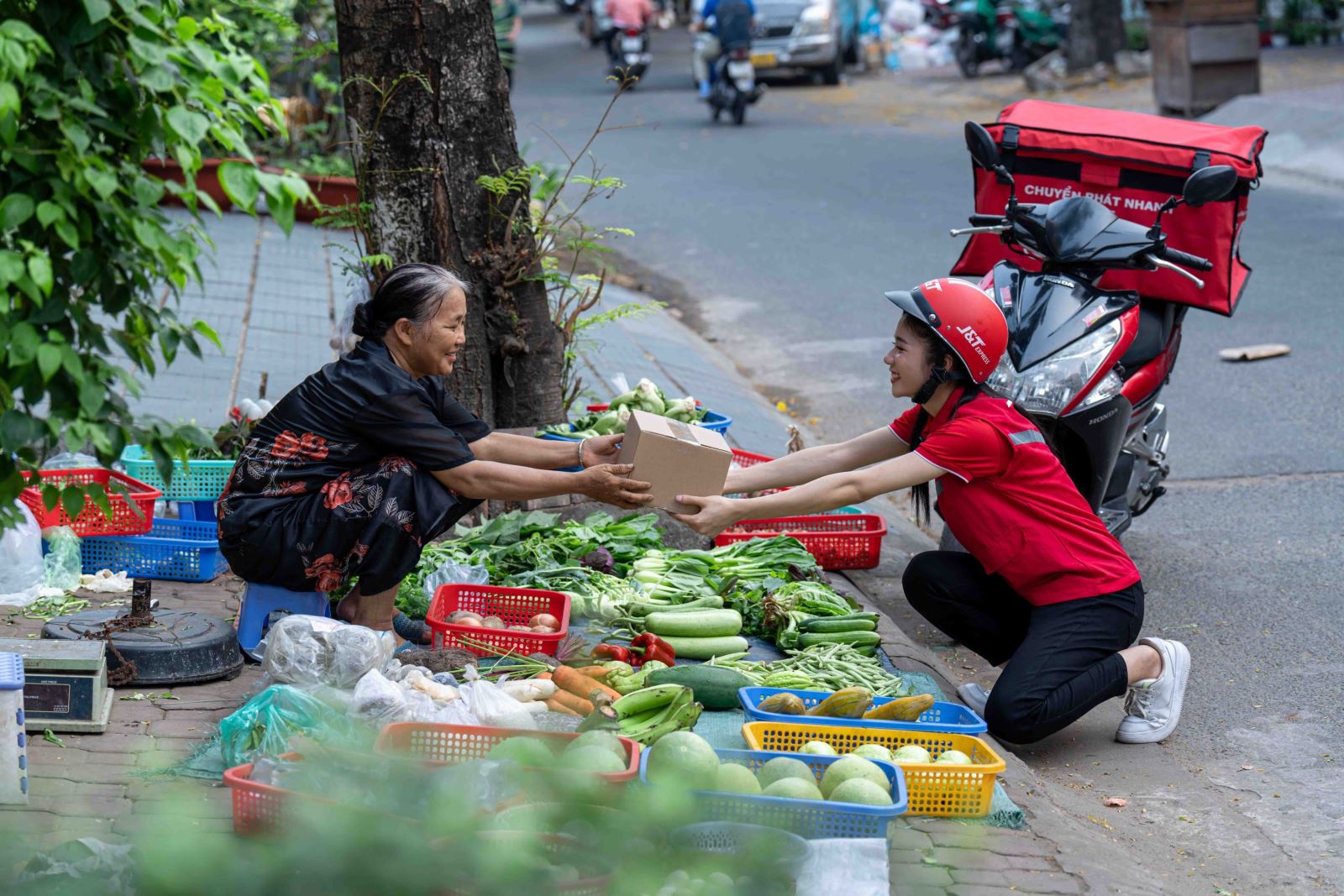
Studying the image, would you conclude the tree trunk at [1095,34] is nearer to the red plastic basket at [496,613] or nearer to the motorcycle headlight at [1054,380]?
the motorcycle headlight at [1054,380]

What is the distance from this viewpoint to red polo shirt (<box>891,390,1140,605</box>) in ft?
14.6

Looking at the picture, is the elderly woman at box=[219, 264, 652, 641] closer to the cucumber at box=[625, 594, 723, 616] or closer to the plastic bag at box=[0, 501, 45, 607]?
the cucumber at box=[625, 594, 723, 616]

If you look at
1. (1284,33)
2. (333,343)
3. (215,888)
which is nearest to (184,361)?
(333,343)

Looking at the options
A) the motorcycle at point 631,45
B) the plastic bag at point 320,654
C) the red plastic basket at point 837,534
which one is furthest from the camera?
the motorcycle at point 631,45

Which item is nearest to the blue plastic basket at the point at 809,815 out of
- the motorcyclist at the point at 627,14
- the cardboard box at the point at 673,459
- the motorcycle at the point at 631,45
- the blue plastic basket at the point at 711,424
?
the cardboard box at the point at 673,459

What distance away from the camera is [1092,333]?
5438mm

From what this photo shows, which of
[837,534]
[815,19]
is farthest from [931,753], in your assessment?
[815,19]

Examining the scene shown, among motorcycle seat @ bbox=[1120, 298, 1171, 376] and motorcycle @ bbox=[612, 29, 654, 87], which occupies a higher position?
motorcycle seat @ bbox=[1120, 298, 1171, 376]

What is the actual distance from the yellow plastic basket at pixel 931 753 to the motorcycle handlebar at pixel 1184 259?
2649 mm

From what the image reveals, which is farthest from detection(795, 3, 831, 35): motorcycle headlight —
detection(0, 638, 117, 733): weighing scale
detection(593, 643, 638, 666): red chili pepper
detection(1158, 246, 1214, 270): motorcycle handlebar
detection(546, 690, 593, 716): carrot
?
detection(0, 638, 117, 733): weighing scale

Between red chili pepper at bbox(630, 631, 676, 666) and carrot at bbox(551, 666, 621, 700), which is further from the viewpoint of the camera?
red chili pepper at bbox(630, 631, 676, 666)

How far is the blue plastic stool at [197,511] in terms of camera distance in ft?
18.6

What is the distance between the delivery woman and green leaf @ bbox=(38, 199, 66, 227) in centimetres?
259

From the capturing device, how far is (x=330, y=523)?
4430 mm
